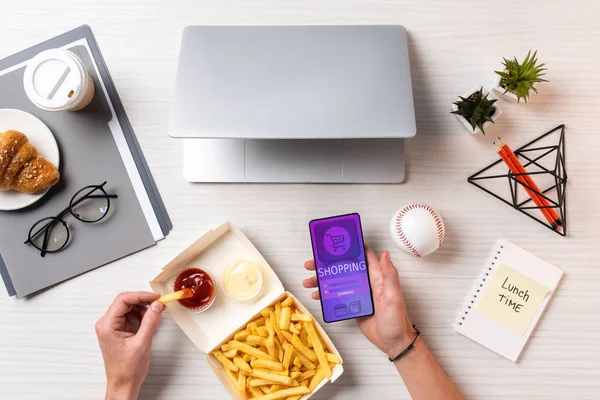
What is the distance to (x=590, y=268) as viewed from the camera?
32.3 inches

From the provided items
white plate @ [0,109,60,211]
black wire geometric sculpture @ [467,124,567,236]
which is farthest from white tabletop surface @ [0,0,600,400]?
white plate @ [0,109,60,211]

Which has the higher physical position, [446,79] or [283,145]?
[446,79]

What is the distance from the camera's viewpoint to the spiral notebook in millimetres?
807

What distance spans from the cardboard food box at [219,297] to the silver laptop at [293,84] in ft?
0.73

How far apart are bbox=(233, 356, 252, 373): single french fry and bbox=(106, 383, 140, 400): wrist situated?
7.3 inches

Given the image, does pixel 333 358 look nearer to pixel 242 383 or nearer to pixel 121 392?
pixel 242 383

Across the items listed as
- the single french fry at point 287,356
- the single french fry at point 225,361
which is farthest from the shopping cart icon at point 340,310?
the single french fry at point 225,361

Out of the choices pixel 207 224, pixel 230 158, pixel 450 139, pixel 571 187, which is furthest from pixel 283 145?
pixel 571 187

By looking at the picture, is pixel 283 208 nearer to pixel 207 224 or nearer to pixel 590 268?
pixel 207 224

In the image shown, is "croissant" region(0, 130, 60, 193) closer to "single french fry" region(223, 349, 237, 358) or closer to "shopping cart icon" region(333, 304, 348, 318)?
"single french fry" region(223, 349, 237, 358)

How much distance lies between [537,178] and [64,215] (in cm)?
91

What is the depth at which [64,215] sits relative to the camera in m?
0.84

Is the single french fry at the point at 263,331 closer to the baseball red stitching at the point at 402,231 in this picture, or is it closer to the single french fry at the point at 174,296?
the single french fry at the point at 174,296

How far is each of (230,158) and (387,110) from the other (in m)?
0.32
